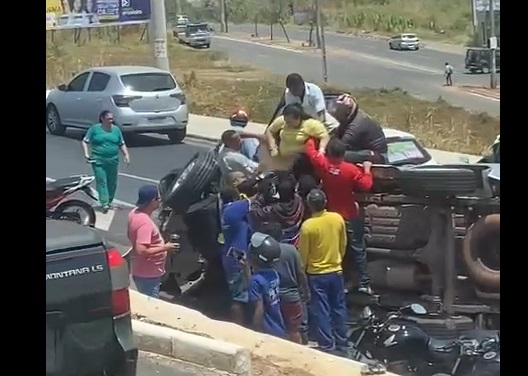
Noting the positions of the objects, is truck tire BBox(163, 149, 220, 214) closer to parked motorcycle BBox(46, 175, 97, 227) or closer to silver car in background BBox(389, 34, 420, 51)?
Result: parked motorcycle BBox(46, 175, 97, 227)

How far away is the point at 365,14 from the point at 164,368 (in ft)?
31.4

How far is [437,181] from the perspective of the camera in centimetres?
830

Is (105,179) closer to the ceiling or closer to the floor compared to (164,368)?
closer to the ceiling

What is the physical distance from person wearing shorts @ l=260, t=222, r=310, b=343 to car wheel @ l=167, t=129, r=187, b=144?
21.0 ft

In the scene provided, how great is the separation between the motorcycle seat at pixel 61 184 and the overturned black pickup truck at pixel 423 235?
2278mm

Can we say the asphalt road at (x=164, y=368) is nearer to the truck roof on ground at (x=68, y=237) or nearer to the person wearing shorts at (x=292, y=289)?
the person wearing shorts at (x=292, y=289)

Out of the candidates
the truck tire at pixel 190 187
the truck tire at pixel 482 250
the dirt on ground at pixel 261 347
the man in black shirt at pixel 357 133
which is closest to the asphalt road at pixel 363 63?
the man in black shirt at pixel 357 133

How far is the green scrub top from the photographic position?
12.2 metres

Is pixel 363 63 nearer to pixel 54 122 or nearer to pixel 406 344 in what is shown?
pixel 54 122

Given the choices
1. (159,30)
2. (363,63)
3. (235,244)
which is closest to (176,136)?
(159,30)

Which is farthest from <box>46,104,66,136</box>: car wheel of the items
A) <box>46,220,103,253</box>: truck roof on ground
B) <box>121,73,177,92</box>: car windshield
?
<box>46,220,103,253</box>: truck roof on ground

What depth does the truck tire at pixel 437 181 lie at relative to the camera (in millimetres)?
8219

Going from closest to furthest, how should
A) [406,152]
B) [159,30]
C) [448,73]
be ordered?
1. [406,152]
2. [159,30]
3. [448,73]
